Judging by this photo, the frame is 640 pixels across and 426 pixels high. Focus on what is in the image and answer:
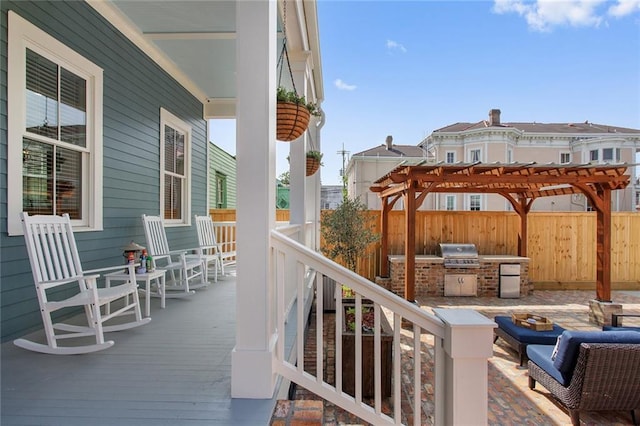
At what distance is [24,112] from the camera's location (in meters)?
2.70

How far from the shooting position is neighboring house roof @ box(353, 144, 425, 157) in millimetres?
17016

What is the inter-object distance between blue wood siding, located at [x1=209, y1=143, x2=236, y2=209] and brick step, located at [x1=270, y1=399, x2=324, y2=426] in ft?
23.2

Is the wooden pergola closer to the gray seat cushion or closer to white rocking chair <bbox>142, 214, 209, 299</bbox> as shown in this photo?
the gray seat cushion

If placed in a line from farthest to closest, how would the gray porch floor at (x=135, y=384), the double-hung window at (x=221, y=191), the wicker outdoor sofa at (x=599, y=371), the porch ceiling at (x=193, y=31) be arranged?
the double-hung window at (x=221, y=191), the porch ceiling at (x=193, y=31), the wicker outdoor sofa at (x=599, y=371), the gray porch floor at (x=135, y=384)

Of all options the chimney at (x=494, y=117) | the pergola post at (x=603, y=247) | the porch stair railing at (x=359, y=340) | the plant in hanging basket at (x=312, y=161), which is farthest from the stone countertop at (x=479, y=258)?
the chimney at (x=494, y=117)

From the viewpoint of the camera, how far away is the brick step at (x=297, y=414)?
5.12 feet

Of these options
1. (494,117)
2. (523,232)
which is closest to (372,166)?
(494,117)

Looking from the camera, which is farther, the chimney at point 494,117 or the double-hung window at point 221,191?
the chimney at point 494,117

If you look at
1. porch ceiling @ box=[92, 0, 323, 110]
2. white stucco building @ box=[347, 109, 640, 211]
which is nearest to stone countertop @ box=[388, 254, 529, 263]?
porch ceiling @ box=[92, 0, 323, 110]

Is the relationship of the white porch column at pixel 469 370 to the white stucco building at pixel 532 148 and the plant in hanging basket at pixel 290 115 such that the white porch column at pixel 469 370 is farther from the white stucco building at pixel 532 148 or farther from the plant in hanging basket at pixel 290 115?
the white stucco building at pixel 532 148

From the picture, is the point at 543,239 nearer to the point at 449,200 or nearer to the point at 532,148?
the point at 449,200

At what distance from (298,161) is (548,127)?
1686 centimetres

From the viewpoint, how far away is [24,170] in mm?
2730

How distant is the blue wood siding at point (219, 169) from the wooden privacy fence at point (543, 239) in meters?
1.44
